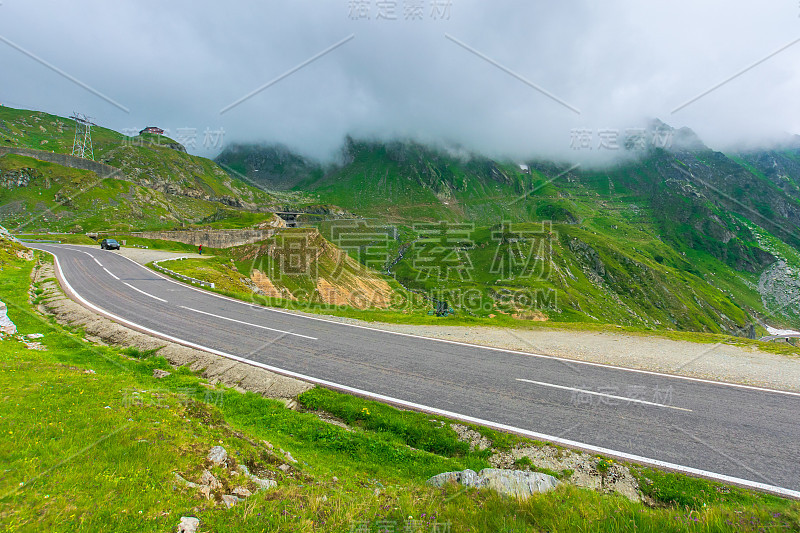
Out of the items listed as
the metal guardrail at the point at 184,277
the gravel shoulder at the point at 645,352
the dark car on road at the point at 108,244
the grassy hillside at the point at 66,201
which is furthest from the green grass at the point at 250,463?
the grassy hillside at the point at 66,201

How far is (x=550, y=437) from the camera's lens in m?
9.55

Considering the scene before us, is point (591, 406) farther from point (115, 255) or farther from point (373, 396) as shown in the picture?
point (115, 255)

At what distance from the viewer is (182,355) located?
50.8 feet

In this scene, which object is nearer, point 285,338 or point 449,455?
point 449,455

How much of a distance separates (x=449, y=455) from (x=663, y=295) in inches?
8103

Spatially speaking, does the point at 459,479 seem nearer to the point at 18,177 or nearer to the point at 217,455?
the point at 217,455

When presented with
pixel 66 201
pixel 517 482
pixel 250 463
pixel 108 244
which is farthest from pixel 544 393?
pixel 66 201

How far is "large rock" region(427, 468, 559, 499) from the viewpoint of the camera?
653 cm

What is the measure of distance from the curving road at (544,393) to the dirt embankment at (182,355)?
755 mm

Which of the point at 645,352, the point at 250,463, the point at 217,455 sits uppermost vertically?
the point at 645,352

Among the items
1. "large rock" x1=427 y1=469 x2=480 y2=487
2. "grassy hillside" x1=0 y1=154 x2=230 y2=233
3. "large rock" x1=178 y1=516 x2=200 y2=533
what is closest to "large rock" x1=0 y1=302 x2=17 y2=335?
"large rock" x1=178 y1=516 x2=200 y2=533

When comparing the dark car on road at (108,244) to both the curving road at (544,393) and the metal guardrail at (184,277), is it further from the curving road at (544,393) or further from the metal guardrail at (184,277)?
the curving road at (544,393)

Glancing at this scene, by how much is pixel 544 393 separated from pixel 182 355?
1609 centimetres

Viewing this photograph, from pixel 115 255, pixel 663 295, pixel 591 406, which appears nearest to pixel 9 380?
pixel 591 406
